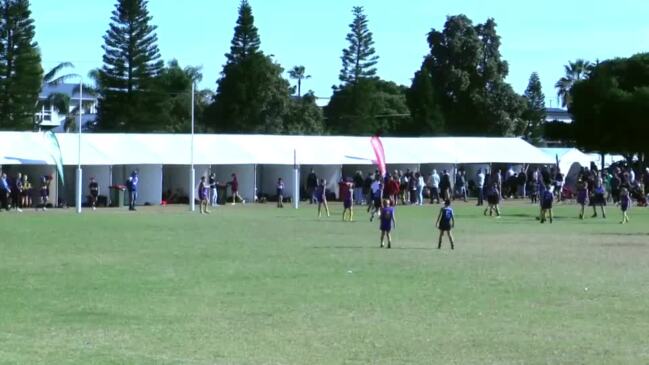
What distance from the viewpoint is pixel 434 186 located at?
174 feet

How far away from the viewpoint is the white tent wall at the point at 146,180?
4741cm

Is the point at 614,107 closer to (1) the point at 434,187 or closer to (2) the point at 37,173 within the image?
(1) the point at 434,187

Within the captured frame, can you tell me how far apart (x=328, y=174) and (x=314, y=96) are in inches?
1784

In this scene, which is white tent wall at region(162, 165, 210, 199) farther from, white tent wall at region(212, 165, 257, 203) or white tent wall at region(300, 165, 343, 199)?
white tent wall at region(300, 165, 343, 199)

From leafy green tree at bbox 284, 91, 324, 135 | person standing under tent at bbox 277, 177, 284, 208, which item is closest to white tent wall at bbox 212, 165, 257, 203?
person standing under tent at bbox 277, 177, 284, 208

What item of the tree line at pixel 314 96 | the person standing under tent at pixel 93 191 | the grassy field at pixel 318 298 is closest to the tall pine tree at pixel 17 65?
the tree line at pixel 314 96

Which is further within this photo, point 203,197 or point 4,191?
point 203,197

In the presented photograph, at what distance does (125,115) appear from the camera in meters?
70.3

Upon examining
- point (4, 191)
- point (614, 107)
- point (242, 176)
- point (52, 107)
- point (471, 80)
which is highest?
point (471, 80)

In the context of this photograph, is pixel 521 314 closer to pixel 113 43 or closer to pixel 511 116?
pixel 113 43

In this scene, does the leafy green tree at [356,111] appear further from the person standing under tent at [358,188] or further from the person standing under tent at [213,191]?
the person standing under tent at [213,191]

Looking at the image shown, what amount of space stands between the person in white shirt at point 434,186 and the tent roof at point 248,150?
6.18ft

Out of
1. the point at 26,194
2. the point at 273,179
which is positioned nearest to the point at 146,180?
the point at 26,194

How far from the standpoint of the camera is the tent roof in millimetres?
45000
